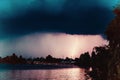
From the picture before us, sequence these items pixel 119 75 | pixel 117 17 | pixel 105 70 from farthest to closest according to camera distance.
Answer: pixel 105 70, pixel 117 17, pixel 119 75

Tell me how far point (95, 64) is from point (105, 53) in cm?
167

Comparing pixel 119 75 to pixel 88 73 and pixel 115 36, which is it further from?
pixel 88 73

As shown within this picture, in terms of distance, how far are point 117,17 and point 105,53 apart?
458 centimetres

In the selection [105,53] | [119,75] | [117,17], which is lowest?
[119,75]

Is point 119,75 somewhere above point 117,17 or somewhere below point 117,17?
below

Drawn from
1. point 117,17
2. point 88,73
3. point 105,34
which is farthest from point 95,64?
point 117,17

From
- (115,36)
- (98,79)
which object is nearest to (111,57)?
(115,36)

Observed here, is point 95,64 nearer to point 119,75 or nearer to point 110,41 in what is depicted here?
point 110,41

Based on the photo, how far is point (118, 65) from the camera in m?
30.5

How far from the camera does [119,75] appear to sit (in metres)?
30.3

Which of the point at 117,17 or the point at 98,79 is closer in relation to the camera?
the point at 117,17

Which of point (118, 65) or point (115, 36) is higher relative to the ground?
point (115, 36)

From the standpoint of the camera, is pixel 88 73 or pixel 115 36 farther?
pixel 88 73

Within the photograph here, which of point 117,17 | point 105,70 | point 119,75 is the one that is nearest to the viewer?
point 119,75
